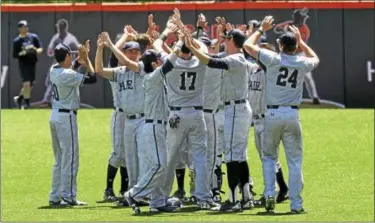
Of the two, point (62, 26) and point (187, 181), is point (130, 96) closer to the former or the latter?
point (187, 181)

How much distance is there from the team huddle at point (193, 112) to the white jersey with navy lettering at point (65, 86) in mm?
13

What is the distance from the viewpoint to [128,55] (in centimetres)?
1531

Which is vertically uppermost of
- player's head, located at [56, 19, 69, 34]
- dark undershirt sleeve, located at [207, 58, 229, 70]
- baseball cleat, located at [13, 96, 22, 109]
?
player's head, located at [56, 19, 69, 34]

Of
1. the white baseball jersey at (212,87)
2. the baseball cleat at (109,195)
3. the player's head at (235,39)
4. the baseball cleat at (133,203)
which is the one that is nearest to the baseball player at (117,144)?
the baseball cleat at (109,195)

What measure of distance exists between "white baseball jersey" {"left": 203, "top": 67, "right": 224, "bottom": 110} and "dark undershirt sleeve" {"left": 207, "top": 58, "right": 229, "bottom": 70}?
111cm

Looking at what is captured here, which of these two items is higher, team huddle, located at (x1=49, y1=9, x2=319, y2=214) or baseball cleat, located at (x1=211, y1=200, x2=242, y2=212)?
team huddle, located at (x1=49, y1=9, x2=319, y2=214)

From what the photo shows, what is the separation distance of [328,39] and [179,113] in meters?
13.3

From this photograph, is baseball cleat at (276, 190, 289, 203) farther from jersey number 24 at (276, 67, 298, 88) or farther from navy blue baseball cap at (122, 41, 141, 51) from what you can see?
navy blue baseball cap at (122, 41, 141, 51)

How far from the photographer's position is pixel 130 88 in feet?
50.1

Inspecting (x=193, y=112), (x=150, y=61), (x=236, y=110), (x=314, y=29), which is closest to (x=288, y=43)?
(x=236, y=110)

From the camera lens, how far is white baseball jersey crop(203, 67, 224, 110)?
15203mm

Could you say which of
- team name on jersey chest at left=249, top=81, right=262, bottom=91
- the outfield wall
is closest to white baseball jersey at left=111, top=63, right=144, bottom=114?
team name on jersey chest at left=249, top=81, right=262, bottom=91

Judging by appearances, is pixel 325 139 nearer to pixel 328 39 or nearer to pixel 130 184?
pixel 328 39

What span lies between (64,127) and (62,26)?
12.6 meters
